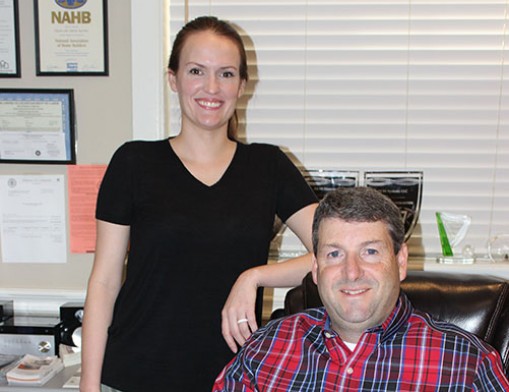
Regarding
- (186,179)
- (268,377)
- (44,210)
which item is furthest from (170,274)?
(44,210)

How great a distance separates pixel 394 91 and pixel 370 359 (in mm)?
1278

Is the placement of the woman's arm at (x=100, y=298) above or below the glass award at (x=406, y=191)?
below

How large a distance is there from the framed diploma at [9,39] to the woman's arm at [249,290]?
139 cm

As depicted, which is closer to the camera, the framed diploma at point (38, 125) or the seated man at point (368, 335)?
the seated man at point (368, 335)

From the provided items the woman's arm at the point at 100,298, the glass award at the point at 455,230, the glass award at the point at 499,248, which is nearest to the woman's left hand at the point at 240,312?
the woman's arm at the point at 100,298

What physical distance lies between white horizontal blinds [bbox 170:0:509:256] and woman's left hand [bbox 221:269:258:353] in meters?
0.98

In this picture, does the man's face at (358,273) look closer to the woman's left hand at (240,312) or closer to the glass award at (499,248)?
the woman's left hand at (240,312)

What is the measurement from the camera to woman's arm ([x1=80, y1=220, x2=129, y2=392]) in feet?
4.71

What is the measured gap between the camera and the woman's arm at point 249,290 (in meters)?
1.36

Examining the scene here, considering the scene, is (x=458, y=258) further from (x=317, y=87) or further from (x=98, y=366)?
(x=98, y=366)

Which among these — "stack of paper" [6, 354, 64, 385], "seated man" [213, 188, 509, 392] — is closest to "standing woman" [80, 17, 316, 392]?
"seated man" [213, 188, 509, 392]

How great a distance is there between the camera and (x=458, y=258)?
2.19 metres

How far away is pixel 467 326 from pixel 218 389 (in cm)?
63

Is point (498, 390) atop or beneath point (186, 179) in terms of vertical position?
beneath
